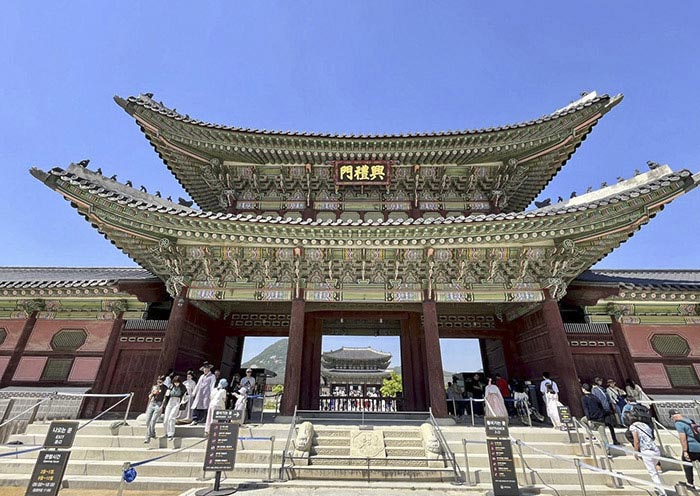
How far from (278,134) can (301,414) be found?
1020cm

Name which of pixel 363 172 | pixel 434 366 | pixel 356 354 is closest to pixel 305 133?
pixel 363 172

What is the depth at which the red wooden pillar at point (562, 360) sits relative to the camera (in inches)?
393

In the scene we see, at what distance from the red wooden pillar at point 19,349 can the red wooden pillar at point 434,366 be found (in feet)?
49.2

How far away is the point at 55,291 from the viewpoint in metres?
13.0

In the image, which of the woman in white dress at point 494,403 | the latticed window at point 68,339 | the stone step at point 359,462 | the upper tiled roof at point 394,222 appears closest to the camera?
the stone step at point 359,462

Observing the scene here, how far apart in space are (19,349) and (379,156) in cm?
1572

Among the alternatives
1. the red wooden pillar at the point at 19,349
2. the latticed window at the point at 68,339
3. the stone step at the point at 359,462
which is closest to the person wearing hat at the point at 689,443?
the stone step at the point at 359,462

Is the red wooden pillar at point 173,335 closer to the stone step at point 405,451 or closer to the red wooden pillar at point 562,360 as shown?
the stone step at point 405,451

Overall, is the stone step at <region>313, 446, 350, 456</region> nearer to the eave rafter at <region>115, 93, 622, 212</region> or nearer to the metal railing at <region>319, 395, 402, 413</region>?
the metal railing at <region>319, 395, 402, 413</region>

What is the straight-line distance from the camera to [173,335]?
11039 millimetres

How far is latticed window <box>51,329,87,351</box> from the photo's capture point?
42.7ft

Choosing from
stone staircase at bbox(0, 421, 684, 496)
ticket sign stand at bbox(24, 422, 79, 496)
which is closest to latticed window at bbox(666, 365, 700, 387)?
stone staircase at bbox(0, 421, 684, 496)

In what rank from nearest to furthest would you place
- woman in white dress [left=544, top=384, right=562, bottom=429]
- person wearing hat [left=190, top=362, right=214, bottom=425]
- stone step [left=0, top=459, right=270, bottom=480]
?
stone step [left=0, top=459, right=270, bottom=480] < woman in white dress [left=544, top=384, right=562, bottom=429] < person wearing hat [left=190, top=362, right=214, bottom=425]

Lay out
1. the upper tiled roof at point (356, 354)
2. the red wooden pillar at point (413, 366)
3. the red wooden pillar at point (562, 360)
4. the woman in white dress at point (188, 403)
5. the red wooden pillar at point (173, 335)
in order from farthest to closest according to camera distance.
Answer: the upper tiled roof at point (356, 354) → the red wooden pillar at point (413, 366) → the red wooden pillar at point (173, 335) → the red wooden pillar at point (562, 360) → the woman in white dress at point (188, 403)
